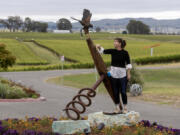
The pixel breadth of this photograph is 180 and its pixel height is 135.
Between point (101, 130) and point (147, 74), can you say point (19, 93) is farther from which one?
point (147, 74)

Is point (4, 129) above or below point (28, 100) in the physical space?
above

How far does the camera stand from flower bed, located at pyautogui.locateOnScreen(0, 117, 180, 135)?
982cm

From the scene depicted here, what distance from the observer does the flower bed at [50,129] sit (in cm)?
982

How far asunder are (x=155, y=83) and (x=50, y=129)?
26336mm

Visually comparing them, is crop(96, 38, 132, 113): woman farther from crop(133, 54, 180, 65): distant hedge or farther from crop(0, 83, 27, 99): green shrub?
crop(133, 54, 180, 65): distant hedge

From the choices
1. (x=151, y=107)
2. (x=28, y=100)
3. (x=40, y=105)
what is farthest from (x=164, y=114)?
(x=28, y=100)

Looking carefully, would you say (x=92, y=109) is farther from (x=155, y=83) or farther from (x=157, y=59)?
(x=157, y=59)

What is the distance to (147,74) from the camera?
137 feet

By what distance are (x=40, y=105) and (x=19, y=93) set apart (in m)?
2.33

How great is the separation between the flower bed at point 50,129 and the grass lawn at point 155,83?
9.68 meters

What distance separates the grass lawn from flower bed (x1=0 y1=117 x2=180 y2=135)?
31.8ft

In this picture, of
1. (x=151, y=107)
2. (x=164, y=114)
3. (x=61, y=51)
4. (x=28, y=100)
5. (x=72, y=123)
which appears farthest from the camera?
(x=61, y=51)

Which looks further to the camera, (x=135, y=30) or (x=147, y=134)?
(x=135, y=30)

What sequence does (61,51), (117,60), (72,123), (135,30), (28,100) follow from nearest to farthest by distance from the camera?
(72,123)
(117,60)
(28,100)
(61,51)
(135,30)
